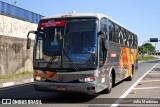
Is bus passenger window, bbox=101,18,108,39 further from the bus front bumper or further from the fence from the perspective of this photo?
the fence

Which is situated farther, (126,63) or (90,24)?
(126,63)

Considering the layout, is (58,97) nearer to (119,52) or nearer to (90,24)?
(90,24)

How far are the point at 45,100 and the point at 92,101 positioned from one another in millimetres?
1592

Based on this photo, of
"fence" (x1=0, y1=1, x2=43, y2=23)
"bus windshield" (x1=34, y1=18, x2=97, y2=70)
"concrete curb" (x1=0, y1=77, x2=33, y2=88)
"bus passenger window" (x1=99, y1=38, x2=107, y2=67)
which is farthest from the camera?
"fence" (x1=0, y1=1, x2=43, y2=23)

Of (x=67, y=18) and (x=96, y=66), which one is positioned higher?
(x=67, y=18)

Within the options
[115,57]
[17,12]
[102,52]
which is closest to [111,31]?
[115,57]

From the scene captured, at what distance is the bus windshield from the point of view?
10297 mm

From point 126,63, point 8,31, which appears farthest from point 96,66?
point 8,31

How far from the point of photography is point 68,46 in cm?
1043

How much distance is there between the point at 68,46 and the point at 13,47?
13.8m

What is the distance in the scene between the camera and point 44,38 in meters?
10.9

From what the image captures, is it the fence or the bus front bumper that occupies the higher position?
the fence

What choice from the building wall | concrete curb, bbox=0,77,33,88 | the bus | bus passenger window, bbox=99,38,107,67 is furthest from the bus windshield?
the building wall

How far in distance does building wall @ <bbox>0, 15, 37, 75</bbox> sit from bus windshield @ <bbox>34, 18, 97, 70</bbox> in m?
11.5
